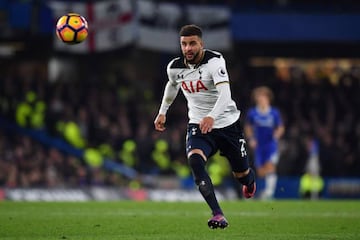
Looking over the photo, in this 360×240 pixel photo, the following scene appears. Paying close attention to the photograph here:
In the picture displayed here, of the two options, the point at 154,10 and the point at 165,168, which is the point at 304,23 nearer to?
the point at 154,10

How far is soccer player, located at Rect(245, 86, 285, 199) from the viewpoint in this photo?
765 inches

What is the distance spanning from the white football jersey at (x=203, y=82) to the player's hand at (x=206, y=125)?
1.64 feet

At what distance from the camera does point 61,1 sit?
84.1 feet

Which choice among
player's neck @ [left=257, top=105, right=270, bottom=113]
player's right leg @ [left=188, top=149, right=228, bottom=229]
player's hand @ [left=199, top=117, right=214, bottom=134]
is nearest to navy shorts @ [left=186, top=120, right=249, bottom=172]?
player's right leg @ [left=188, top=149, right=228, bottom=229]

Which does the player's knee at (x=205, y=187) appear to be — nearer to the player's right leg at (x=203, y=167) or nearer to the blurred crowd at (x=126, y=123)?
the player's right leg at (x=203, y=167)

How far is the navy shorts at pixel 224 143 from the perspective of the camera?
11.0 m

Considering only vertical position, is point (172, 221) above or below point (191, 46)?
below

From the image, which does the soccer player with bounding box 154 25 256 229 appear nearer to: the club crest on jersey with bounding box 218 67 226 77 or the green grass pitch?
the club crest on jersey with bounding box 218 67 226 77

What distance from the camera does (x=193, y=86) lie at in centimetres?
1109

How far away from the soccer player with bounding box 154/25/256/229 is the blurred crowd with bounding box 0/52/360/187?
11.5 m

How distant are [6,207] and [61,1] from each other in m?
11.1

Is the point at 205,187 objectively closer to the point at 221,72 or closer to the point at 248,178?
the point at 221,72

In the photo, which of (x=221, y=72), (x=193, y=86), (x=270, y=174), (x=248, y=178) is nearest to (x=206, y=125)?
(x=221, y=72)

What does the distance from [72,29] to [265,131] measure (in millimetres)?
7642
